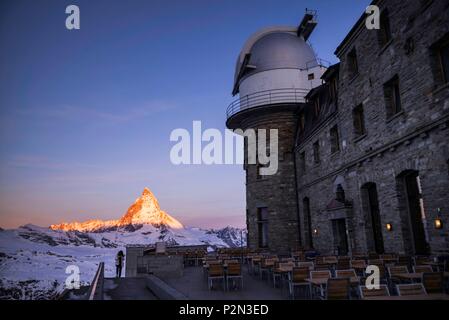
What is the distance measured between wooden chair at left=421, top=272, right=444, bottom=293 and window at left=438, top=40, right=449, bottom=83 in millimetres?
5505

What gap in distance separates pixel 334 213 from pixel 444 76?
7.64 metres

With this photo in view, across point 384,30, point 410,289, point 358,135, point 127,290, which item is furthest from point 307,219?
point 410,289

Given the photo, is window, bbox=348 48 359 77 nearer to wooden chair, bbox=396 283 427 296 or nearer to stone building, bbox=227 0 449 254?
stone building, bbox=227 0 449 254

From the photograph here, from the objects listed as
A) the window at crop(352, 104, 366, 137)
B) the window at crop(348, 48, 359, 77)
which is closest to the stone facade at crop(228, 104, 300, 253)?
the window at crop(348, 48, 359, 77)

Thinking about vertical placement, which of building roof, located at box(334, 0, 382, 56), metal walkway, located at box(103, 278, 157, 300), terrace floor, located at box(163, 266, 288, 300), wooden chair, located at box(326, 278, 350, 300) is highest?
building roof, located at box(334, 0, 382, 56)

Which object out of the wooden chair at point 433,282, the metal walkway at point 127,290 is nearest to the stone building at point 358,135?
the wooden chair at point 433,282

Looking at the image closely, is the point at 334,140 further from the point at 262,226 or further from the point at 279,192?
the point at 262,226

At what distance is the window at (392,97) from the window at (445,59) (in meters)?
1.95

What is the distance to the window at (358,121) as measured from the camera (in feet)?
43.2

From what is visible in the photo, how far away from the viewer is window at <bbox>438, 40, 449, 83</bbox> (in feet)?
28.4

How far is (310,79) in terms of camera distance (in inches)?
866

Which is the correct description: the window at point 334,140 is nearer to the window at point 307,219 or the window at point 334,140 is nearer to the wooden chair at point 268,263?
the window at point 307,219
